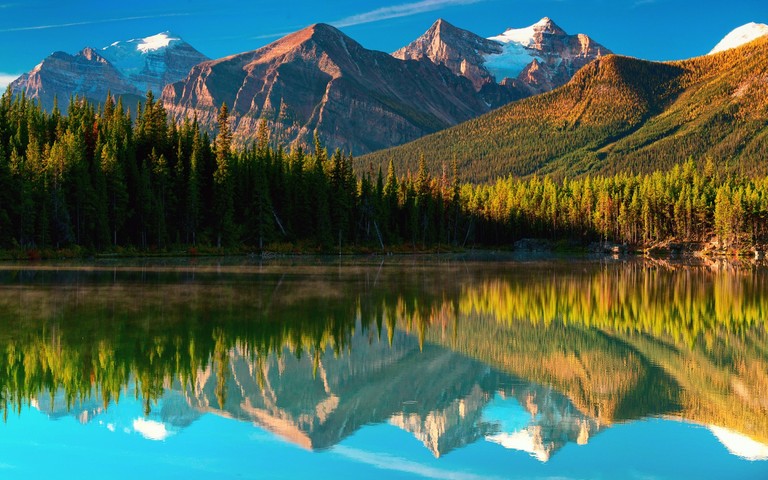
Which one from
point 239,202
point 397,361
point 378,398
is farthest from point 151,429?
point 239,202

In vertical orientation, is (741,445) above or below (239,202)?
below

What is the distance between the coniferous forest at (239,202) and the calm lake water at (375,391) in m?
52.3

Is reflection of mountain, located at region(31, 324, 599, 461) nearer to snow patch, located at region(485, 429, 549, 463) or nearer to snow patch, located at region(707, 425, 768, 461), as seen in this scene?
snow patch, located at region(485, 429, 549, 463)

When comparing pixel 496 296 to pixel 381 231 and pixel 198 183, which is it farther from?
pixel 381 231

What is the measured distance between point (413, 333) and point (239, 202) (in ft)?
270

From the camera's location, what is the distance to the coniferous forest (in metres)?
84.3

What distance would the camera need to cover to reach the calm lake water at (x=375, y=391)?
13305 millimetres

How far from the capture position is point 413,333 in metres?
27.3

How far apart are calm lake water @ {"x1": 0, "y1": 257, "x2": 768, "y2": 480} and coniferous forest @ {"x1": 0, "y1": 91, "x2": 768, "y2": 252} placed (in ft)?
172

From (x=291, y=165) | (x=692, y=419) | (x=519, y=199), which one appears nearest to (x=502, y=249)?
(x=519, y=199)

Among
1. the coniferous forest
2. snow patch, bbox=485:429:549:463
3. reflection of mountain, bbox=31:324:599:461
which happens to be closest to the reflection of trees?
reflection of mountain, bbox=31:324:599:461

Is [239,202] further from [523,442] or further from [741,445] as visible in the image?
[741,445]

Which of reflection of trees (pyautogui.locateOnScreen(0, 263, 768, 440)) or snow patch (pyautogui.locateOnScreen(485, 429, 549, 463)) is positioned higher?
reflection of trees (pyautogui.locateOnScreen(0, 263, 768, 440))

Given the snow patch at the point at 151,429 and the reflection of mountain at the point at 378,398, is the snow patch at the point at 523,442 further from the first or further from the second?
the snow patch at the point at 151,429
